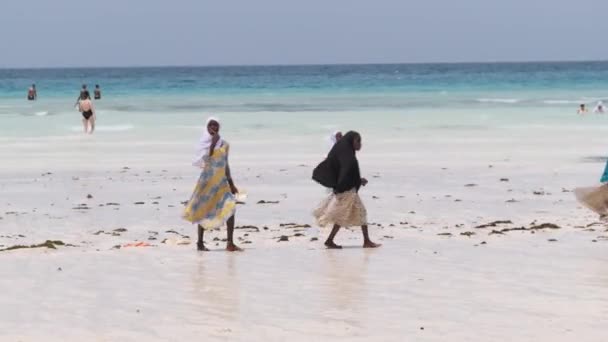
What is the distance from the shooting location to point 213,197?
38.5 ft

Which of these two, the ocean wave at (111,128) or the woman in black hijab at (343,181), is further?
the ocean wave at (111,128)

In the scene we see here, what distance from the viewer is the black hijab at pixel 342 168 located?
11.7 m

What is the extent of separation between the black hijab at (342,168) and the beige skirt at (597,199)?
97.8 inches

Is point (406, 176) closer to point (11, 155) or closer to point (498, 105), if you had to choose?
point (11, 155)

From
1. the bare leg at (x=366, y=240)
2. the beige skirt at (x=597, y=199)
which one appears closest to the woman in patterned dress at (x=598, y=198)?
the beige skirt at (x=597, y=199)

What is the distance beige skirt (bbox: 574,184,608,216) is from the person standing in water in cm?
373

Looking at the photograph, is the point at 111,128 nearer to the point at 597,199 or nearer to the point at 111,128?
the point at 111,128

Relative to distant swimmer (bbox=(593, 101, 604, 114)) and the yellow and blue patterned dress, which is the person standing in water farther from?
distant swimmer (bbox=(593, 101, 604, 114))

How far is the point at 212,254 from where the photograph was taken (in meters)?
11.6

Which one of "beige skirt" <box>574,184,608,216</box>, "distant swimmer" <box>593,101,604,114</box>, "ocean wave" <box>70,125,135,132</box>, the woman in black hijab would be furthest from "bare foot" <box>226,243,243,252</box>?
"distant swimmer" <box>593,101,604,114</box>

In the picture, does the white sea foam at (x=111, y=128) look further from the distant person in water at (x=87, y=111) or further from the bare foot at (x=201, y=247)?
the bare foot at (x=201, y=247)

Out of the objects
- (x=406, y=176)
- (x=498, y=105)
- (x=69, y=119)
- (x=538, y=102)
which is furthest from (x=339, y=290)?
(x=538, y=102)

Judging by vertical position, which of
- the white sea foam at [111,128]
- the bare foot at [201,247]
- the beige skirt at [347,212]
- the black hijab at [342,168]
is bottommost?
the white sea foam at [111,128]

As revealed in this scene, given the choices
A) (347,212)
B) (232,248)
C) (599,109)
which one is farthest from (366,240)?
(599,109)
